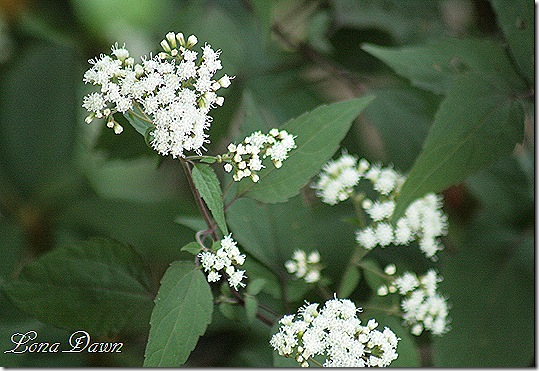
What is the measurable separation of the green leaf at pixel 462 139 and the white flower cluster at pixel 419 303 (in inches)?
1.9

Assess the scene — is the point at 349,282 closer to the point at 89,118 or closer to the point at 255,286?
the point at 255,286

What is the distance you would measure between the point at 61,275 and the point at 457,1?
0.73 m

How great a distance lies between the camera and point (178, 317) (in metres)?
0.37

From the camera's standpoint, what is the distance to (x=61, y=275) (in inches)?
17.5

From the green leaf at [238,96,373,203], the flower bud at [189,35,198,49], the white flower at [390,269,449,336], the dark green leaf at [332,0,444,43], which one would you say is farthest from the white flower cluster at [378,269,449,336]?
the dark green leaf at [332,0,444,43]

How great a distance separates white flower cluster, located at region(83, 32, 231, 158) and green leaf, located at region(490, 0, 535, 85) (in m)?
0.28

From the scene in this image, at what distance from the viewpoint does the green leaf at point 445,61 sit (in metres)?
0.53

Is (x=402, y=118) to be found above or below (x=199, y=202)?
below

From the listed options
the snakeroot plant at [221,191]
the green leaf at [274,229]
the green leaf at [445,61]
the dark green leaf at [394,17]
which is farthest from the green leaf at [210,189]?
the dark green leaf at [394,17]

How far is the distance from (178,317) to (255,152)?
0.10 metres

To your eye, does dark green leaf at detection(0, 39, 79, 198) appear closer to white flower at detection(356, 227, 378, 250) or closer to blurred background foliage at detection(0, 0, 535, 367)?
blurred background foliage at detection(0, 0, 535, 367)

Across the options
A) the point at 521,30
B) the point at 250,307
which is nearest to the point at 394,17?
the point at 521,30

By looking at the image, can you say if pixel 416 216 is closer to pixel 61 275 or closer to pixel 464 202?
pixel 61 275

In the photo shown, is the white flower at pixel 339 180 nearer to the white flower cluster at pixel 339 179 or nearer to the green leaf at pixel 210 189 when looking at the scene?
the white flower cluster at pixel 339 179
